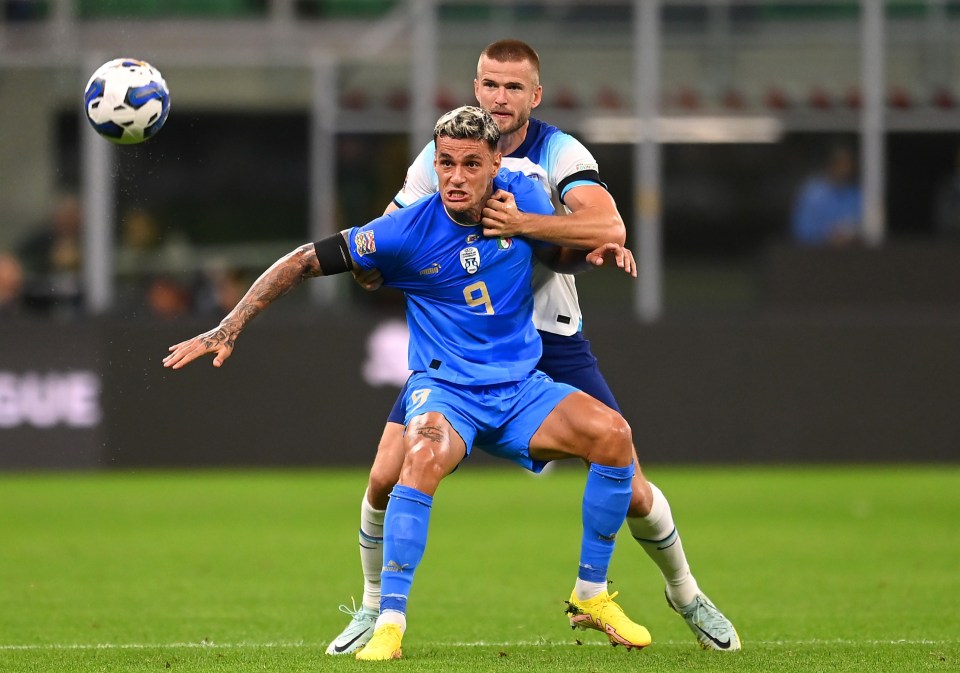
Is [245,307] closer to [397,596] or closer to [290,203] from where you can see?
[397,596]

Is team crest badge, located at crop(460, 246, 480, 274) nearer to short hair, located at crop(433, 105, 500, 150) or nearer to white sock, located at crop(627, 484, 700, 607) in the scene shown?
short hair, located at crop(433, 105, 500, 150)

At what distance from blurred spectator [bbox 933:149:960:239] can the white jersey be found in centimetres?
922

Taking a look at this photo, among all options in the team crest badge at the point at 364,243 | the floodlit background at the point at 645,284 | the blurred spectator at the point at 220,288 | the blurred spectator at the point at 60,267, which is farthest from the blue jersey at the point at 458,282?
the blurred spectator at the point at 60,267

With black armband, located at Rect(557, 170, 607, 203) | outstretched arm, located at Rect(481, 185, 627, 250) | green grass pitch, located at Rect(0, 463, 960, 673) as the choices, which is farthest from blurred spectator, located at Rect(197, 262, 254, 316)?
outstretched arm, located at Rect(481, 185, 627, 250)

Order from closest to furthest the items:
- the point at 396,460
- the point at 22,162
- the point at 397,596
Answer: the point at 397,596 < the point at 396,460 < the point at 22,162

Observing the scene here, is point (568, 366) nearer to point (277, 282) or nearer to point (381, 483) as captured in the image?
point (381, 483)

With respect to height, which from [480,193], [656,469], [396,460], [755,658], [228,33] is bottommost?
[656,469]

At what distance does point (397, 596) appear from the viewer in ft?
19.2

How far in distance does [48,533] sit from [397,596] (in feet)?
19.8

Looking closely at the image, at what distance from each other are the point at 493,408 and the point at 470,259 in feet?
1.98

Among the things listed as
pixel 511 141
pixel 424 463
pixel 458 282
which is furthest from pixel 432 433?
pixel 511 141

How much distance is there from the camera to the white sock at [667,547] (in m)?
6.61

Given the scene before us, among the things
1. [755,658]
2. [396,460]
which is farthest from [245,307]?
[755,658]

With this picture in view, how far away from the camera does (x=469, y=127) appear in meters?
6.02
